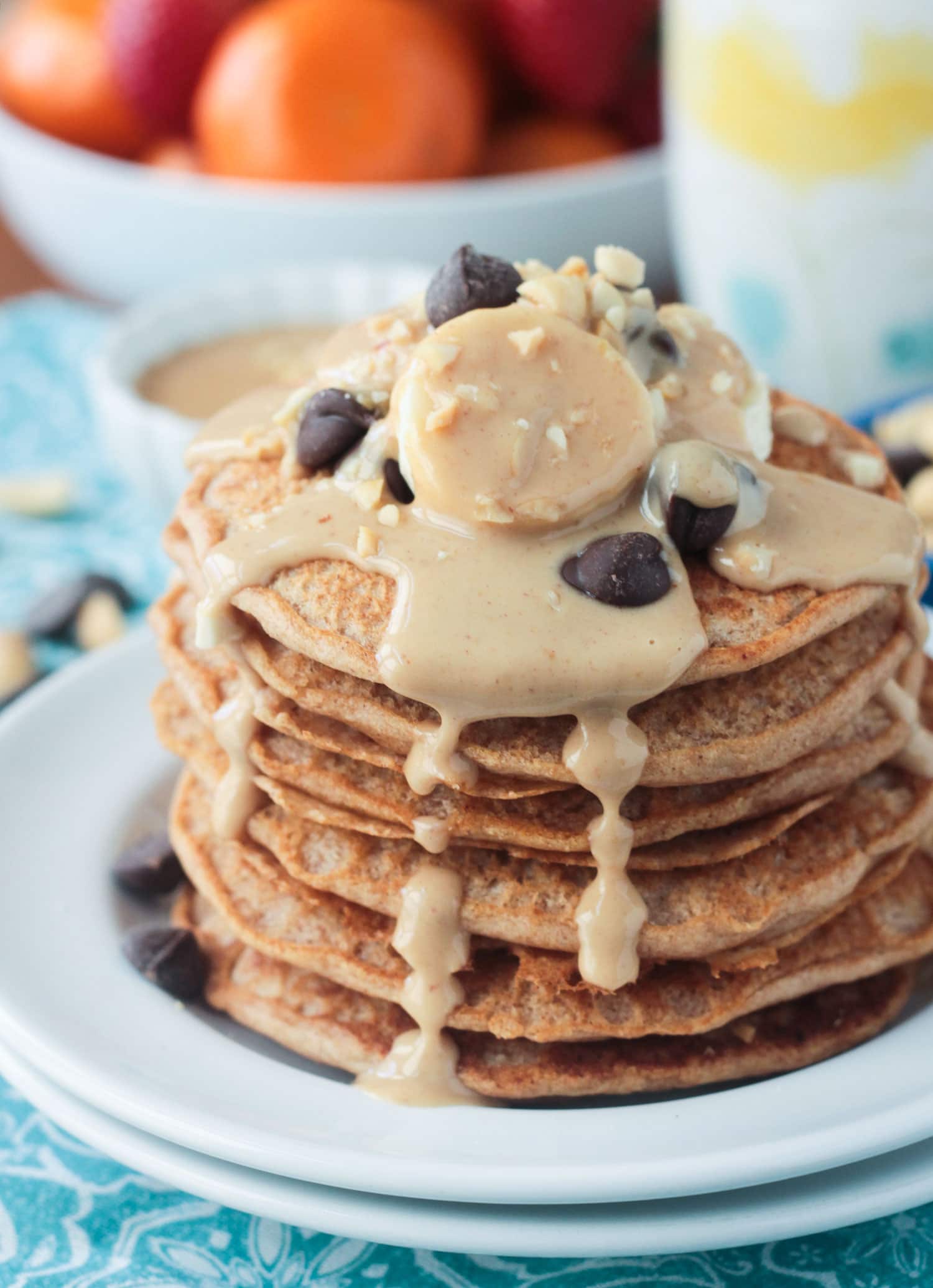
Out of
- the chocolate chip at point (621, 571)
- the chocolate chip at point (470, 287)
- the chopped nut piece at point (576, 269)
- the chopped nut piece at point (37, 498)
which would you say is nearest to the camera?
the chocolate chip at point (621, 571)

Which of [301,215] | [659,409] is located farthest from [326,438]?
[301,215]

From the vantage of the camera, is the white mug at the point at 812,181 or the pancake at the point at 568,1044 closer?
the pancake at the point at 568,1044

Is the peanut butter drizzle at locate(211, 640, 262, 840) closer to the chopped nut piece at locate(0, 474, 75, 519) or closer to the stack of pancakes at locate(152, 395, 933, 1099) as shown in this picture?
the stack of pancakes at locate(152, 395, 933, 1099)

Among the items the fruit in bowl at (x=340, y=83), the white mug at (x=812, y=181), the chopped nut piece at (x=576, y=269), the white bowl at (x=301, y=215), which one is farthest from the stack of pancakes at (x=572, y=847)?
the fruit in bowl at (x=340, y=83)

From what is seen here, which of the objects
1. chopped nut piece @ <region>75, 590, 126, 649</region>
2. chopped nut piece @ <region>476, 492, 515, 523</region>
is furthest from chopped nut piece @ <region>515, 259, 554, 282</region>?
chopped nut piece @ <region>75, 590, 126, 649</region>

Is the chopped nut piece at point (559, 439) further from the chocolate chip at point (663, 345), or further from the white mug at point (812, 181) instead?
the white mug at point (812, 181)

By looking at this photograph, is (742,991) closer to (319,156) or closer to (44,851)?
(44,851)
